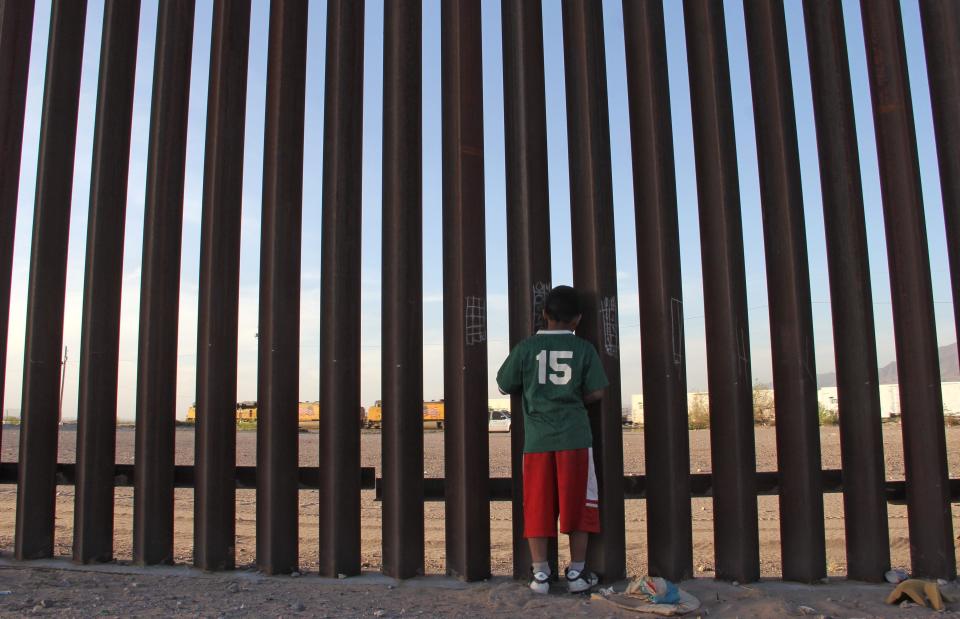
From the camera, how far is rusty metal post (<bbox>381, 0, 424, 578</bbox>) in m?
3.73

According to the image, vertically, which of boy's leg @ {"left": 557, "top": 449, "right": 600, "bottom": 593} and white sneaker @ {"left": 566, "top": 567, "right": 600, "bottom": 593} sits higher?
boy's leg @ {"left": 557, "top": 449, "right": 600, "bottom": 593}

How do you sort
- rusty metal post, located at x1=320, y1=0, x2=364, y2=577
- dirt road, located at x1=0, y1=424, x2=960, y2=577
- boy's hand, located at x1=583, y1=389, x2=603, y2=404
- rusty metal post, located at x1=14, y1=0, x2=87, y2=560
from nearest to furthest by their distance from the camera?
boy's hand, located at x1=583, y1=389, x2=603, y2=404, rusty metal post, located at x1=320, y1=0, x2=364, y2=577, rusty metal post, located at x1=14, y1=0, x2=87, y2=560, dirt road, located at x1=0, y1=424, x2=960, y2=577

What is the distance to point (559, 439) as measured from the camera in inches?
138

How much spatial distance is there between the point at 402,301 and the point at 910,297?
248 centimetres

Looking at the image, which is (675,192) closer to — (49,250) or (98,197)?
(98,197)

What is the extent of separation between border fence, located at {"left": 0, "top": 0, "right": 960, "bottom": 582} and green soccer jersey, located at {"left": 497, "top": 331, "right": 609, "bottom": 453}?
0.19m

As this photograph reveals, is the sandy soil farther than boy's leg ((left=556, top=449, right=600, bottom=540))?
No

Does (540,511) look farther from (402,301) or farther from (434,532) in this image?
(434,532)

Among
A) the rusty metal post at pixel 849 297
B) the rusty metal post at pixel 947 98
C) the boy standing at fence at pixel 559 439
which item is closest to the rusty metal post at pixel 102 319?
the boy standing at fence at pixel 559 439

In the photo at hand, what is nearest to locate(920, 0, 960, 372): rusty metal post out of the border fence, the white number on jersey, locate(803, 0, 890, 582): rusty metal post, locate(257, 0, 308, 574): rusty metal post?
the border fence

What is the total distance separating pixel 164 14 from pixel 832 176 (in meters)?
3.65

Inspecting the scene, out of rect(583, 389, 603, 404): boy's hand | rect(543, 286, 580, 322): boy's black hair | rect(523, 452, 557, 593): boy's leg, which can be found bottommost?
rect(523, 452, 557, 593): boy's leg

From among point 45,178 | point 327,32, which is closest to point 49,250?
point 45,178

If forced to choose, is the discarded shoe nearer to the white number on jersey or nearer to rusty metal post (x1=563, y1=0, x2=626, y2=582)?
rusty metal post (x1=563, y1=0, x2=626, y2=582)
